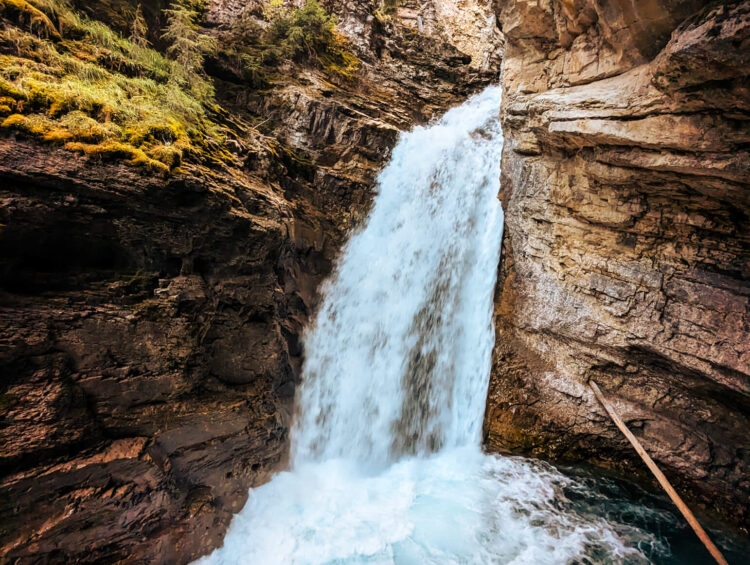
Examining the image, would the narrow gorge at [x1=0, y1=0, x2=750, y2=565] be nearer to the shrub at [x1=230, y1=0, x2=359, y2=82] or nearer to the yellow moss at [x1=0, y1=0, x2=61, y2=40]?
the yellow moss at [x1=0, y1=0, x2=61, y2=40]

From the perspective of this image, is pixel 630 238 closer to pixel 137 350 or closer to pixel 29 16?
pixel 137 350

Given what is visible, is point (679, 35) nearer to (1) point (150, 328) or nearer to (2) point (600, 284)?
(2) point (600, 284)

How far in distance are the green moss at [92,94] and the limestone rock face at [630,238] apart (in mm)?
6953

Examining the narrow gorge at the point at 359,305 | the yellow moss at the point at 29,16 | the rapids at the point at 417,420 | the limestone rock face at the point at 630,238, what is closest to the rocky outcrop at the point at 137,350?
the narrow gorge at the point at 359,305

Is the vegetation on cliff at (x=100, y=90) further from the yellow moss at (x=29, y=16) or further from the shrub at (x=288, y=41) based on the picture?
the shrub at (x=288, y=41)

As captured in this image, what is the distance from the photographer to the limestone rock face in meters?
4.52

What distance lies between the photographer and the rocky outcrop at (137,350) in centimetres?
375

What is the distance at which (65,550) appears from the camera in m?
3.82

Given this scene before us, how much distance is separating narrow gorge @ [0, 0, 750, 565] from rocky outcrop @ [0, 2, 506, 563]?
3cm

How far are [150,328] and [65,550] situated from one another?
2.75m

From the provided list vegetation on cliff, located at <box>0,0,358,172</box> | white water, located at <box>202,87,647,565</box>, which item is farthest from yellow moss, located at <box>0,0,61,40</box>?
white water, located at <box>202,87,647,565</box>

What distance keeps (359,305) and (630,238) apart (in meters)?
6.25

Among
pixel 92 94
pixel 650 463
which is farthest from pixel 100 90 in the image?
pixel 650 463

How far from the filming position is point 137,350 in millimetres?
4672
